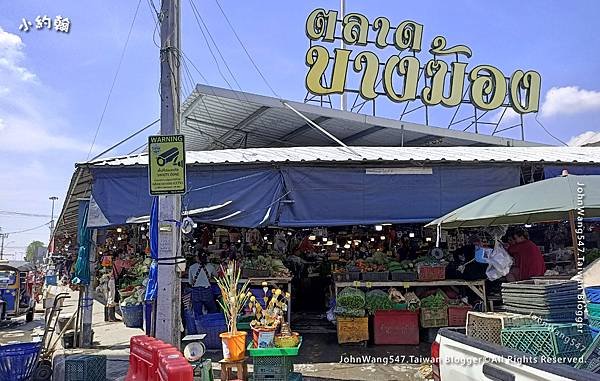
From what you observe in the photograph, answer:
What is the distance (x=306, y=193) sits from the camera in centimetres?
912

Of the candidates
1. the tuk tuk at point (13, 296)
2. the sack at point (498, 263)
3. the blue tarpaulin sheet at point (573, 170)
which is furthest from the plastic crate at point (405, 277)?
the tuk tuk at point (13, 296)

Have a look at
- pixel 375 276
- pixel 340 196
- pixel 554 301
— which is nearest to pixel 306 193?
pixel 340 196

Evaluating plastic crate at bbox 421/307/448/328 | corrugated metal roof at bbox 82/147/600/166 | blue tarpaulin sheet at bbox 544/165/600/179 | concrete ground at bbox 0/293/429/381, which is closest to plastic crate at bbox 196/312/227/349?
concrete ground at bbox 0/293/429/381

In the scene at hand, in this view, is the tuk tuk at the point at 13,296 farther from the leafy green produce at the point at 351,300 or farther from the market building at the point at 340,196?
the leafy green produce at the point at 351,300

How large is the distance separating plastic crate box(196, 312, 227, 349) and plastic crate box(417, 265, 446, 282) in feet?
12.2

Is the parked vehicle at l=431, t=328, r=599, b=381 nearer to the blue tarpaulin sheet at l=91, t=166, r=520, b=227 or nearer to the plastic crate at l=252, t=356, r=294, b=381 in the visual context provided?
the plastic crate at l=252, t=356, r=294, b=381

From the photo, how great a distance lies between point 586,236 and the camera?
1123cm

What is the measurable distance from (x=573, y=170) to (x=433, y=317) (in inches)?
159

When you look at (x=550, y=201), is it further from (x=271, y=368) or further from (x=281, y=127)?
(x=281, y=127)

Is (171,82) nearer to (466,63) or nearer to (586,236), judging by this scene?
(586,236)

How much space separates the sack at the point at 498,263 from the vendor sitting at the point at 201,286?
511 centimetres

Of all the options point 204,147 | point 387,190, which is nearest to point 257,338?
point 387,190

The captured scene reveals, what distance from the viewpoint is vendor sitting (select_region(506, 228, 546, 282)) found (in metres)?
8.65

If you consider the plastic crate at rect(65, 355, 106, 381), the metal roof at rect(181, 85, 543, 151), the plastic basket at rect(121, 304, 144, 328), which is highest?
the metal roof at rect(181, 85, 543, 151)
